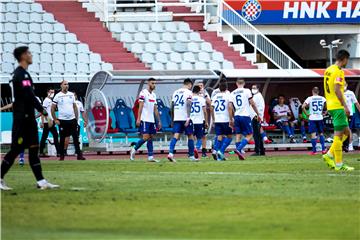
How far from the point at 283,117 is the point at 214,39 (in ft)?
24.2

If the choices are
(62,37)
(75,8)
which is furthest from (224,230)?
(75,8)

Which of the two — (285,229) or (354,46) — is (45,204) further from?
(354,46)

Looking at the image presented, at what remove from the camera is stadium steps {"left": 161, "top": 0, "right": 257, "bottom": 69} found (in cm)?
4294

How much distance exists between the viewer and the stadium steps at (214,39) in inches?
1690

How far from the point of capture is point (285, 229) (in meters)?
12.1

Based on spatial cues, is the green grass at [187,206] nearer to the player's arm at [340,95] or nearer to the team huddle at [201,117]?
the player's arm at [340,95]

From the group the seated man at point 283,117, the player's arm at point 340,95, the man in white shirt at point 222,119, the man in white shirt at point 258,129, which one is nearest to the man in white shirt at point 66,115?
the man in white shirt at point 222,119

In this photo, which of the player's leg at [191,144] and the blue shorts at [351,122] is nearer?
the player's leg at [191,144]

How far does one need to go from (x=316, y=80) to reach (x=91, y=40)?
893cm

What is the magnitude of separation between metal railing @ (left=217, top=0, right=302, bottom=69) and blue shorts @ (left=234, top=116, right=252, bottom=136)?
547 inches

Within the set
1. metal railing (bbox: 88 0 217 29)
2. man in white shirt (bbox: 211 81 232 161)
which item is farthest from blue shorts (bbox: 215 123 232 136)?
metal railing (bbox: 88 0 217 29)

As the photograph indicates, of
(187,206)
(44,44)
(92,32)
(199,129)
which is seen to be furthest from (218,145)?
(92,32)

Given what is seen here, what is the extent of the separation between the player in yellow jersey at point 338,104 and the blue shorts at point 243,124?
7.88 m

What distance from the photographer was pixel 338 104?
2111 centimetres
